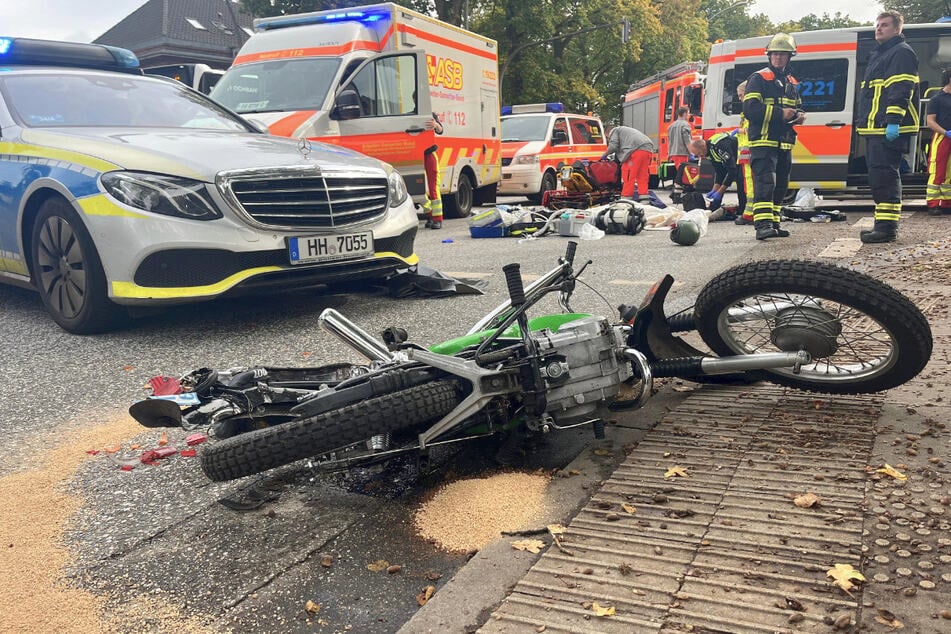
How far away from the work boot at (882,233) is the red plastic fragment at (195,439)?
6.93 meters

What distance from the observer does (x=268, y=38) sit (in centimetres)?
1104

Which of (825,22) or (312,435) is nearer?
(312,435)

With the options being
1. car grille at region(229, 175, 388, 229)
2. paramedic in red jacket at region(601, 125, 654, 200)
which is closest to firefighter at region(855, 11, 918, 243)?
car grille at region(229, 175, 388, 229)

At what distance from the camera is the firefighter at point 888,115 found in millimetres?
7500

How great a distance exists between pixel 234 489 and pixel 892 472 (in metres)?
2.09

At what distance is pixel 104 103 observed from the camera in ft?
18.4

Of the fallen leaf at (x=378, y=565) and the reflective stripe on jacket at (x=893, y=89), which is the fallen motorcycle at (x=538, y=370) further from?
the reflective stripe on jacket at (x=893, y=89)

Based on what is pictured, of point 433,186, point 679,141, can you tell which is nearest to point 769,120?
point 433,186

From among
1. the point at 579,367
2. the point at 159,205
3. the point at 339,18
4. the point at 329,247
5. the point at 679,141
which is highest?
the point at 339,18

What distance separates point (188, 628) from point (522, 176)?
563 inches

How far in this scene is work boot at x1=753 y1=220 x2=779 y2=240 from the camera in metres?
8.62

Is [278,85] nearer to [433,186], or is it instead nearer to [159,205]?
[433,186]

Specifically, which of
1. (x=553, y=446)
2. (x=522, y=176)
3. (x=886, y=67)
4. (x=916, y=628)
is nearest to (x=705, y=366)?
(x=553, y=446)

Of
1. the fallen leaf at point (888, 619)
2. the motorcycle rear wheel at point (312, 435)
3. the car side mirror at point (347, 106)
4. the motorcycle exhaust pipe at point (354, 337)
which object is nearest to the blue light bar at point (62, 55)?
the car side mirror at point (347, 106)
